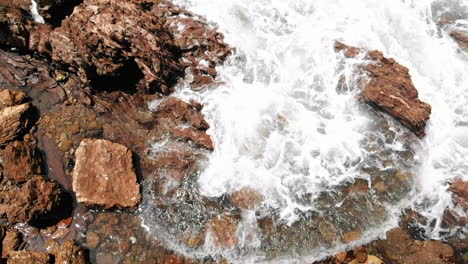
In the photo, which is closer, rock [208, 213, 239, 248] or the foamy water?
rock [208, 213, 239, 248]

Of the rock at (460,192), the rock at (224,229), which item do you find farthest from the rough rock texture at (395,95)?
the rock at (224,229)

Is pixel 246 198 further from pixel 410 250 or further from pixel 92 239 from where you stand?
pixel 410 250

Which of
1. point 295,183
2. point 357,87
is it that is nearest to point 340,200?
point 295,183

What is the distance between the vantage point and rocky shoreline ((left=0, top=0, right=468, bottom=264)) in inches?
353

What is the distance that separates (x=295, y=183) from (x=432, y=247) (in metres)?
4.22

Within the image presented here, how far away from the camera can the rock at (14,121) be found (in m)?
9.70

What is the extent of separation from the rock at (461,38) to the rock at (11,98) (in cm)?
1665

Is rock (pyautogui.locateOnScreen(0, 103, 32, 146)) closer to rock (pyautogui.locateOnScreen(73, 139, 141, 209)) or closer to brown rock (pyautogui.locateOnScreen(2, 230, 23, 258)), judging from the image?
rock (pyautogui.locateOnScreen(73, 139, 141, 209))

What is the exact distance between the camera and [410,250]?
9.34m

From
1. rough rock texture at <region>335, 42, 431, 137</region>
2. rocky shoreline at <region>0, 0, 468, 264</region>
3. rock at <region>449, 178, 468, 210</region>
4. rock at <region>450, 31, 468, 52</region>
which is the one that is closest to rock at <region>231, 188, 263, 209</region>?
rocky shoreline at <region>0, 0, 468, 264</region>

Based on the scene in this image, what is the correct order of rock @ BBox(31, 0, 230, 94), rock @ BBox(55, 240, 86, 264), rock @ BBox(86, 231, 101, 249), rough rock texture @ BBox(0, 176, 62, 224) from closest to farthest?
rock @ BBox(55, 240, 86, 264) < rough rock texture @ BBox(0, 176, 62, 224) < rock @ BBox(86, 231, 101, 249) < rock @ BBox(31, 0, 230, 94)

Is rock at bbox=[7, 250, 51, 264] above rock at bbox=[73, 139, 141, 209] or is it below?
below

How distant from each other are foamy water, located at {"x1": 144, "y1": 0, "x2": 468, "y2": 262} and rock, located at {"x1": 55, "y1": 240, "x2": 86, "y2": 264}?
3.64 meters

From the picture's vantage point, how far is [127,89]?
448 inches
